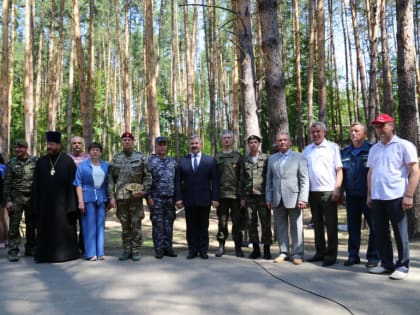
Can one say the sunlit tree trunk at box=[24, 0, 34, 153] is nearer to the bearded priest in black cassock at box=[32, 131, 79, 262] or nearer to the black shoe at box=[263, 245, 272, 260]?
the bearded priest in black cassock at box=[32, 131, 79, 262]

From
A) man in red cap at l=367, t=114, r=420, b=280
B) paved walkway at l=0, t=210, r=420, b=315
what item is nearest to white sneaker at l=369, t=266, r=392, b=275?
man in red cap at l=367, t=114, r=420, b=280

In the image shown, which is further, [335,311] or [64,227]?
[64,227]

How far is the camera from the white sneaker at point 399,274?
4.72 m

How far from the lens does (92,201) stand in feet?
20.9

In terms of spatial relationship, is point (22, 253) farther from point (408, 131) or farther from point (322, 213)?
point (408, 131)

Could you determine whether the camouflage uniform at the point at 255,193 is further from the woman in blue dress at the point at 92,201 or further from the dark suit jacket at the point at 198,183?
the woman in blue dress at the point at 92,201

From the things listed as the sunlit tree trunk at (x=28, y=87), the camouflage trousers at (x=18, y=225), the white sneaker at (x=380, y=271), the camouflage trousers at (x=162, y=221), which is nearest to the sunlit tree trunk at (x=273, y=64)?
the camouflage trousers at (x=162, y=221)

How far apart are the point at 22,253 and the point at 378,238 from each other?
234 inches

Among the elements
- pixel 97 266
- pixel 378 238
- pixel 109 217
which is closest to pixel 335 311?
pixel 378 238

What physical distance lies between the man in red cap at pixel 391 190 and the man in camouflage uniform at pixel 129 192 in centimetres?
333

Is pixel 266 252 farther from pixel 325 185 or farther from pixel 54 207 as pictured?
pixel 54 207

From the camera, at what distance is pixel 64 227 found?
20.9 ft

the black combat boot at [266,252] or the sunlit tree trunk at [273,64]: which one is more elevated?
the sunlit tree trunk at [273,64]

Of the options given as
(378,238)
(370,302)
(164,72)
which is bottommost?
(370,302)
